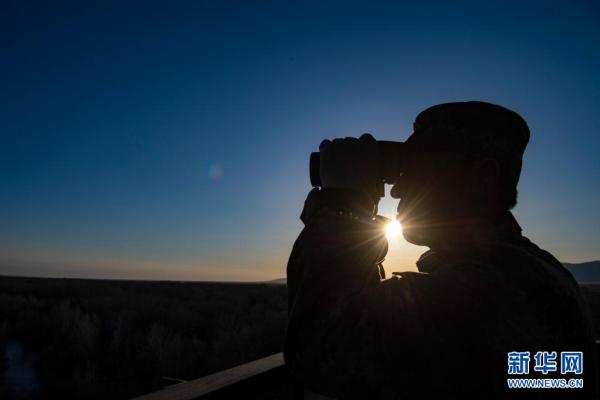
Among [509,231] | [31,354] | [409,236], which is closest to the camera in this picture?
[509,231]

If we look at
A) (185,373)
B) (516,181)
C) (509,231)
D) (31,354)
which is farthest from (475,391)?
(31,354)

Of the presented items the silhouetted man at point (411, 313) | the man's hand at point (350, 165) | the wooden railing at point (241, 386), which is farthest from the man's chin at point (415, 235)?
the wooden railing at point (241, 386)

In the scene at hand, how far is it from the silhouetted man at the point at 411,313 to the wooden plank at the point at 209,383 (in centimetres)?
89

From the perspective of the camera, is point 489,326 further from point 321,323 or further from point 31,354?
point 31,354

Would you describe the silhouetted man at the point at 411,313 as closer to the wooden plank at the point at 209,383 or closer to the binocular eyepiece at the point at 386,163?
the binocular eyepiece at the point at 386,163

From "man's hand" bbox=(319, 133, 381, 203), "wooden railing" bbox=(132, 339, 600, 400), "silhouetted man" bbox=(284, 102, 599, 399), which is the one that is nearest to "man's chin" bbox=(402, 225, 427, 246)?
"silhouetted man" bbox=(284, 102, 599, 399)

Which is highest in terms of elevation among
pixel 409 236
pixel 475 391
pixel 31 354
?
pixel 409 236

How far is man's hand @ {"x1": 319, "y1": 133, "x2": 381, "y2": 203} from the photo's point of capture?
1.26m

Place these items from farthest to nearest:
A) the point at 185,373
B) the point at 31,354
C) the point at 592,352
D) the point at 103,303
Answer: the point at 103,303 → the point at 31,354 → the point at 185,373 → the point at 592,352

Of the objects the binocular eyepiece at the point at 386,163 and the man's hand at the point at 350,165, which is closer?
the man's hand at the point at 350,165

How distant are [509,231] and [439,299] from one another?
554 mm

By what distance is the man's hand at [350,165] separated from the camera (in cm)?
126

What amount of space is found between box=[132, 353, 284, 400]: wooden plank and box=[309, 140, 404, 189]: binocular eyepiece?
111 cm

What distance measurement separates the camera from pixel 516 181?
1.72 meters
